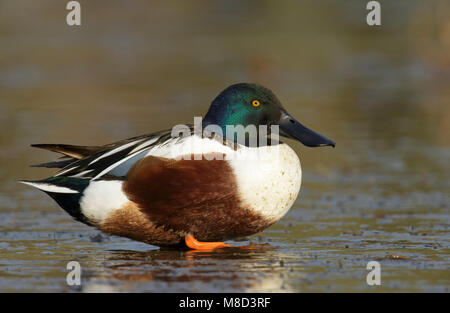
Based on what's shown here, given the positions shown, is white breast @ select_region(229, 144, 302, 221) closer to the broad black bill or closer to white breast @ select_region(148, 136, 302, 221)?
white breast @ select_region(148, 136, 302, 221)

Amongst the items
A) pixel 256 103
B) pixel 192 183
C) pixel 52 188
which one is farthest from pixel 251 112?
pixel 52 188

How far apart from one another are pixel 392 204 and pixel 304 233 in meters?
1.13

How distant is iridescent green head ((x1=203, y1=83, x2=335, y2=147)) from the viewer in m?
5.86

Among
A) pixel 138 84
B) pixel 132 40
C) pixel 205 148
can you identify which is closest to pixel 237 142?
pixel 205 148

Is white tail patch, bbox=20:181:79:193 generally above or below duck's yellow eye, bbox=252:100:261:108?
below

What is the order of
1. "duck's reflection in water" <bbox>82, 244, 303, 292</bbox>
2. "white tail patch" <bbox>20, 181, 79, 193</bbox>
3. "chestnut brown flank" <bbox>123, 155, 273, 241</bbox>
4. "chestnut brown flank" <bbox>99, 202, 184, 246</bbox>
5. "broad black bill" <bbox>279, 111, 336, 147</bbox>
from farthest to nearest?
"broad black bill" <bbox>279, 111, 336, 147</bbox>, "white tail patch" <bbox>20, 181, 79, 193</bbox>, "chestnut brown flank" <bbox>99, 202, 184, 246</bbox>, "chestnut brown flank" <bbox>123, 155, 273, 241</bbox>, "duck's reflection in water" <bbox>82, 244, 303, 292</bbox>

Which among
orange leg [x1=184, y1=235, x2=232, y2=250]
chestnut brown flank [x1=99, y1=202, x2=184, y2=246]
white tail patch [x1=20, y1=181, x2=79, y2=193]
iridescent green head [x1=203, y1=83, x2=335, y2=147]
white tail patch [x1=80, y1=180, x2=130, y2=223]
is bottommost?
orange leg [x1=184, y1=235, x2=232, y2=250]

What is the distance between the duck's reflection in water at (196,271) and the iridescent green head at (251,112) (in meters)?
0.78

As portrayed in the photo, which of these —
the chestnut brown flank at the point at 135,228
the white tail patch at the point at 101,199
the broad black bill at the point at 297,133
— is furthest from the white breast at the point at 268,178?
the white tail patch at the point at 101,199

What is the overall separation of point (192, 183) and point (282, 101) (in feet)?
23.3

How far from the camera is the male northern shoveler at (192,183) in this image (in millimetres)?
5520

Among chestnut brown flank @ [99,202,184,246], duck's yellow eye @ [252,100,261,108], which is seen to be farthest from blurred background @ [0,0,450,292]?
duck's yellow eye @ [252,100,261,108]

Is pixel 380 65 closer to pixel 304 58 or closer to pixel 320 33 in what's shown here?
pixel 304 58
